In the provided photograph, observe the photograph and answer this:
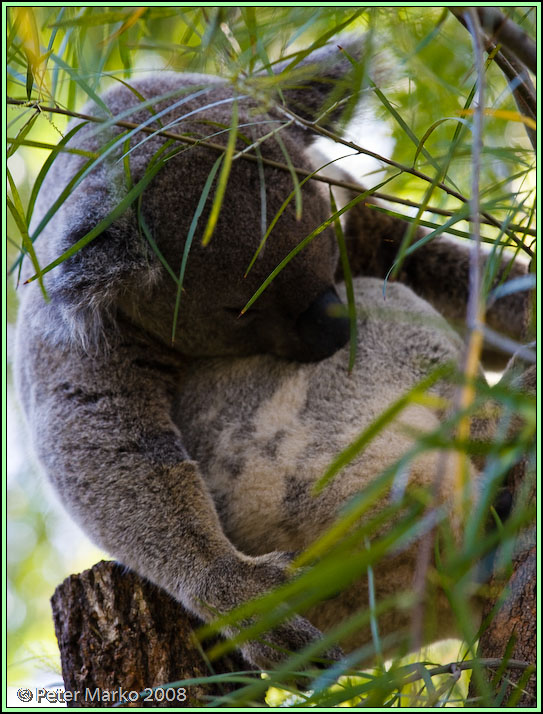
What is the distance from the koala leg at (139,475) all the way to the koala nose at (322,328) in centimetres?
43

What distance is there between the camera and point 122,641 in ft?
5.77

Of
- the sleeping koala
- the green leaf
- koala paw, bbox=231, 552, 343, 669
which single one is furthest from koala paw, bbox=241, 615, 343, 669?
the green leaf

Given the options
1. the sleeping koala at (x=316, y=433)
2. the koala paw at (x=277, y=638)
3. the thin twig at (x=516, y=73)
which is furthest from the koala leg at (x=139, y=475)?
the thin twig at (x=516, y=73)

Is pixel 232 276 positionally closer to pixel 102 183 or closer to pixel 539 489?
pixel 102 183

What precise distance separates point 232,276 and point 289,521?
0.70 meters

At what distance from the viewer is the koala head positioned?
181cm

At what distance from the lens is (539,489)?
1.12 meters

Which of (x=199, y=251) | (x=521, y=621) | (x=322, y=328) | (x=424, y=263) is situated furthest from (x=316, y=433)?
(x=424, y=263)

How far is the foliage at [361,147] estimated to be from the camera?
0.71 m

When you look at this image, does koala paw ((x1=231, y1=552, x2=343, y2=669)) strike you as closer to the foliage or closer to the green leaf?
the foliage

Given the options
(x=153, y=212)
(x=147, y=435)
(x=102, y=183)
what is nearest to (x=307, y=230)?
(x=153, y=212)

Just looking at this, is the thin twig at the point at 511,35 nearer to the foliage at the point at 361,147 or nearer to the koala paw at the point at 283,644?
the foliage at the point at 361,147

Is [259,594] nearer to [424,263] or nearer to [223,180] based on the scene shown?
[223,180]

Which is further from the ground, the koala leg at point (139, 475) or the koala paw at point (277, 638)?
the koala leg at point (139, 475)
